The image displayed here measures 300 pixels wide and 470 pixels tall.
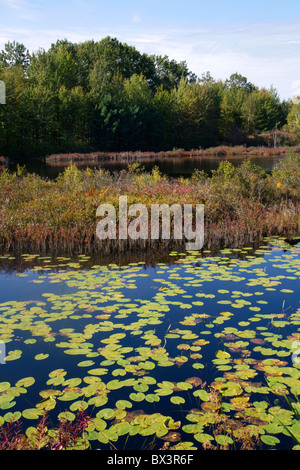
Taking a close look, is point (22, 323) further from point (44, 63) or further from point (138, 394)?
point (44, 63)

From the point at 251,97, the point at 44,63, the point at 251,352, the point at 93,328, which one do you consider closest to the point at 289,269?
the point at 251,352

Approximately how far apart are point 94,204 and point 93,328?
19.6 ft

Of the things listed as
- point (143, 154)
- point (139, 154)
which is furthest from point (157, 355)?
point (143, 154)

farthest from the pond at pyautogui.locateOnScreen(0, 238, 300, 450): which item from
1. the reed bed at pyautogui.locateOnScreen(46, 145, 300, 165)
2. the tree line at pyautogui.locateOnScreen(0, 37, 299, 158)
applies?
the reed bed at pyautogui.locateOnScreen(46, 145, 300, 165)

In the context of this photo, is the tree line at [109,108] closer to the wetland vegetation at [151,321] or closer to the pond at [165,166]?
the pond at [165,166]

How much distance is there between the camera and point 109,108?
57188 millimetres

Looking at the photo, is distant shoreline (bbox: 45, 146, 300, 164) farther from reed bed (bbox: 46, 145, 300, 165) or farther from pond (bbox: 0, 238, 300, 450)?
pond (bbox: 0, 238, 300, 450)

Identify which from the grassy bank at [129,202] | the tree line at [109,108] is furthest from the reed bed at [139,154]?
the grassy bank at [129,202]

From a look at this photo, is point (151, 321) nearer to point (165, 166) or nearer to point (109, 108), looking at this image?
point (165, 166)

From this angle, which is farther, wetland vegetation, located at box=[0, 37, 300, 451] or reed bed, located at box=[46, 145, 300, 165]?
reed bed, located at box=[46, 145, 300, 165]

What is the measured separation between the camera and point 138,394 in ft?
12.7

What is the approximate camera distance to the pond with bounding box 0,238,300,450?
3.50m

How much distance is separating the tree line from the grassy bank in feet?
94.9
